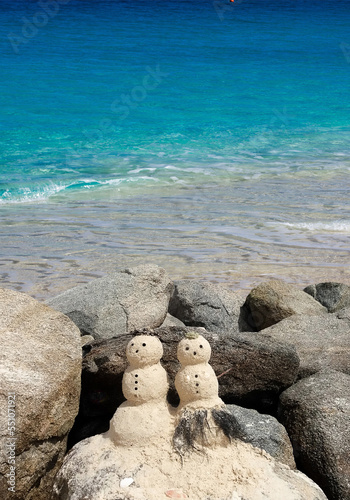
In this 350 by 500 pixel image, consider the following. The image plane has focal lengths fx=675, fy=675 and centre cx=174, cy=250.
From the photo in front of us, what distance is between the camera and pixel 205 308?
18.9 feet

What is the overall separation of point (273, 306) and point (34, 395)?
2995 millimetres

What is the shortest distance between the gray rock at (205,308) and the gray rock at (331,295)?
79 cm

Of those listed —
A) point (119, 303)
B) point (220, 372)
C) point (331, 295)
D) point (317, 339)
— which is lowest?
point (331, 295)

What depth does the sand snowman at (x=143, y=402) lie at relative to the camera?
298 cm

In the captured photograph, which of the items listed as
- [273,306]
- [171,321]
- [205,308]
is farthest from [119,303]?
[273,306]

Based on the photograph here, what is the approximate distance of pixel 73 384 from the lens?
3.46m

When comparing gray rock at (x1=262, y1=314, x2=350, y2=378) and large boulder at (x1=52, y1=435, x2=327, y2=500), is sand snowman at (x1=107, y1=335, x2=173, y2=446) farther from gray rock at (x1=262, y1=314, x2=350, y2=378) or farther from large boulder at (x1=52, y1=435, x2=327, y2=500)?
gray rock at (x1=262, y1=314, x2=350, y2=378)

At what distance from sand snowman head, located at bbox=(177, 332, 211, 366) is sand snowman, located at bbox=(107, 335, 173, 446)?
0.13 m

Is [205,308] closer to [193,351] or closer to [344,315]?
[344,315]

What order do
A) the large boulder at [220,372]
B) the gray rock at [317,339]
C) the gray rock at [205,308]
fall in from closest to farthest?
the large boulder at [220,372], the gray rock at [317,339], the gray rock at [205,308]

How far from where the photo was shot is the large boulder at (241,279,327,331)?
5.70 metres

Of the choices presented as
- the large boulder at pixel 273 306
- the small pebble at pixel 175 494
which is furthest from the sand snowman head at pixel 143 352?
the large boulder at pixel 273 306

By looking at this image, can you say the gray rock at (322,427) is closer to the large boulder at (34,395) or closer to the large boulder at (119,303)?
the large boulder at (34,395)

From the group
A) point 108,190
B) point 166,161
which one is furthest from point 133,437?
point 166,161
